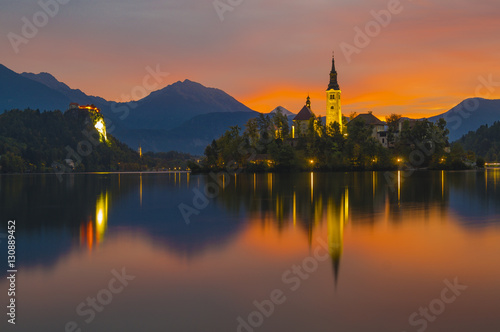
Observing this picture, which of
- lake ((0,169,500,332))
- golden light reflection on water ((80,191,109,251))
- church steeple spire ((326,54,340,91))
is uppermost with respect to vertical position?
church steeple spire ((326,54,340,91))

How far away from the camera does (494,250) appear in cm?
1798

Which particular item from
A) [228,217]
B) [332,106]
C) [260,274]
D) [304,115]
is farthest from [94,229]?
[304,115]

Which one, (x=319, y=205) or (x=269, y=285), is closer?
(x=269, y=285)

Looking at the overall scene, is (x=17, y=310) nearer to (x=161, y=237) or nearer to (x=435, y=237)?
(x=161, y=237)

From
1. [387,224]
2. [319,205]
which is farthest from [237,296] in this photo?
[319,205]

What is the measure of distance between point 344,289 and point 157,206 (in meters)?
28.7

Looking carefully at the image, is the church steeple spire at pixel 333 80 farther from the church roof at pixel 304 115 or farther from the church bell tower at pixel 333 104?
the church roof at pixel 304 115

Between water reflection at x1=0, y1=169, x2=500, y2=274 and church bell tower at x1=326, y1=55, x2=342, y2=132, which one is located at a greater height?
church bell tower at x1=326, y1=55, x2=342, y2=132

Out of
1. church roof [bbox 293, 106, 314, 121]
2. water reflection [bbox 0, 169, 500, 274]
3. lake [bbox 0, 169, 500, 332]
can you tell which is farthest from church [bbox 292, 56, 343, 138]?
lake [bbox 0, 169, 500, 332]

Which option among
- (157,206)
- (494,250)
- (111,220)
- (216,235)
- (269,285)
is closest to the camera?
(269,285)

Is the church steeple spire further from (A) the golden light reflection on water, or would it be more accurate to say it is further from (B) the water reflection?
(A) the golden light reflection on water

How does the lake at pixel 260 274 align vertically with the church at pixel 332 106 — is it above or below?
below

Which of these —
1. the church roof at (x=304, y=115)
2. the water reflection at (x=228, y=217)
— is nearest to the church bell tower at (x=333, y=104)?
the church roof at (x=304, y=115)

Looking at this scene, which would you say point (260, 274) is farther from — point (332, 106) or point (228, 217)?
point (332, 106)
